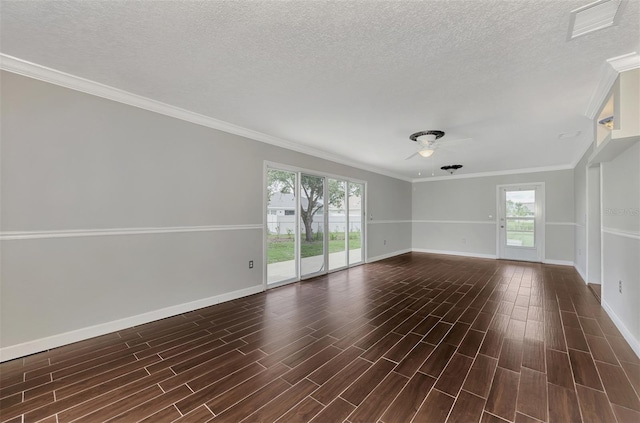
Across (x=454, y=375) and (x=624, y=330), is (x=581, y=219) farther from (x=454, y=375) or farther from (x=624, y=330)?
(x=454, y=375)

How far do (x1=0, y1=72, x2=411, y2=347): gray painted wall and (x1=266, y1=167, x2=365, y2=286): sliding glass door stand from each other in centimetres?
54

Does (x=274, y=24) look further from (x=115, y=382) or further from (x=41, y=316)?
(x=41, y=316)

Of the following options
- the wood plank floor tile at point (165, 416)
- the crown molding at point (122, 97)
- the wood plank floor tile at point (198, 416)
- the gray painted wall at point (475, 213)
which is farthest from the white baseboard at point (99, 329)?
the gray painted wall at point (475, 213)

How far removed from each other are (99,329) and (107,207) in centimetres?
123

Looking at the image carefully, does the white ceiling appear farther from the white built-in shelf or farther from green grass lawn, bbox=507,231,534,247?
green grass lawn, bbox=507,231,534,247

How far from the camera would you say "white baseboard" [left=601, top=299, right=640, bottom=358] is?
2275 mm

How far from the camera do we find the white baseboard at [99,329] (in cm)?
222

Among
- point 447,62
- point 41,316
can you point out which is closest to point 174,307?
point 41,316

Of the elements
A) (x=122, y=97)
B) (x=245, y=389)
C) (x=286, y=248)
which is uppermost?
(x=122, y=97)

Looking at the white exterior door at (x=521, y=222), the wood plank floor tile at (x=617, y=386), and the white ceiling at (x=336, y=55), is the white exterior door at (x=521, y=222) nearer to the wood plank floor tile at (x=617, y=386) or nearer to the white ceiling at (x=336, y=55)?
the white ceiling at (x=336, y=55)

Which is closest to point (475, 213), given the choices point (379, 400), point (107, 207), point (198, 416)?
point (379, 400)

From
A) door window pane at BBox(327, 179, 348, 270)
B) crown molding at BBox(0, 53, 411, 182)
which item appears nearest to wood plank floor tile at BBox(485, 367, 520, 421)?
door window pane at BBox(327, 179, 348, 270)

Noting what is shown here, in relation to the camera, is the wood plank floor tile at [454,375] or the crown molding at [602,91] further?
the crown molding at [602,91]

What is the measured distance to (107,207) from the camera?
8.84ft
